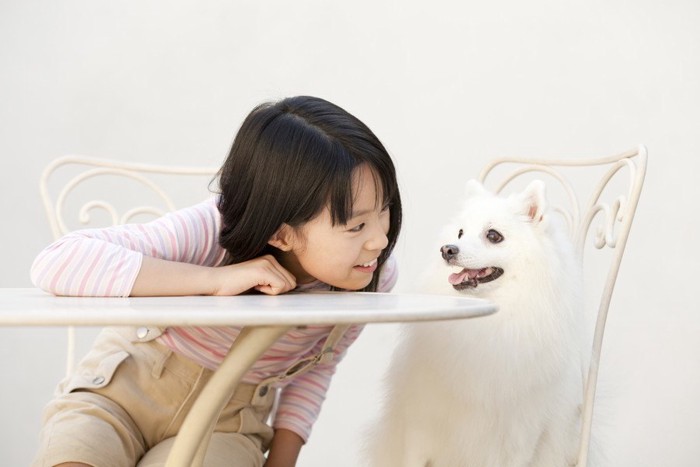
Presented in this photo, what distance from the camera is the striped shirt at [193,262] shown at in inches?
46.0

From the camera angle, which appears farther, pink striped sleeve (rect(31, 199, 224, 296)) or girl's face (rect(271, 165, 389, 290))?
girl's face (rect(271, 165, 389, 290))

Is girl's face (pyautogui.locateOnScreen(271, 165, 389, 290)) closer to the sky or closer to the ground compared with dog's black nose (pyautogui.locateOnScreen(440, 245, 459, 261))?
closer to the sky

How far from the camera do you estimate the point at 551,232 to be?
183 centimetres

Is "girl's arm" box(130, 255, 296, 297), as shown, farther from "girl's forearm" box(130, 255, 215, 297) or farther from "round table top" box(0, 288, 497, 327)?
"round table top" box(0, 288, 497, 327)

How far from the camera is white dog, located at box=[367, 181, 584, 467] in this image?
5.69 feet

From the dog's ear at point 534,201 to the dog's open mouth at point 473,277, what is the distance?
0.14m

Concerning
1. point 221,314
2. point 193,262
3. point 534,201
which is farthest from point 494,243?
point 221,314

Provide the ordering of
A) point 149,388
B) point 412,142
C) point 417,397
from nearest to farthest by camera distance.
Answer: point 149,388 → point 417,397 → point 412,142

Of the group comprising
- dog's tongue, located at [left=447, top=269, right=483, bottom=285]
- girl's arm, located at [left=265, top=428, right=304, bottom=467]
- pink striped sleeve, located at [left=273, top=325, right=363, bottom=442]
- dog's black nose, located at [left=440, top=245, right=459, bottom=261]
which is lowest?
girl's arm, located at [left=265, top=428, right=304, bottom=467]

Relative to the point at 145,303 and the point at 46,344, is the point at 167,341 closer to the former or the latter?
the point at 145,303

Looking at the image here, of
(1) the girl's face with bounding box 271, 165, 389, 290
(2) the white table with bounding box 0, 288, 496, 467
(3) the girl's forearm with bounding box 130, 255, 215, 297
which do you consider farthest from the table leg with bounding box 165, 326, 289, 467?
(1) the girl's face with bounding box 271, 165, 389, 290

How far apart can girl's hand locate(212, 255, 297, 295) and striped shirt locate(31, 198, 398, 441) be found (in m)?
0.12

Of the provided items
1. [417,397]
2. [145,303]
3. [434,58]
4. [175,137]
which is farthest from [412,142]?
[145,303]

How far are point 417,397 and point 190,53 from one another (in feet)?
6.13
